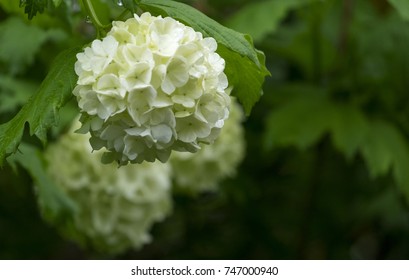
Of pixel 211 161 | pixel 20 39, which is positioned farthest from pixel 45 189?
pixel 211 161

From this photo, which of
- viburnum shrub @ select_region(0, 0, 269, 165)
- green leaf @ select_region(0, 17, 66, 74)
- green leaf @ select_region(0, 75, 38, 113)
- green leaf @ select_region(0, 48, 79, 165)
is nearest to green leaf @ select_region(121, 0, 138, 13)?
viburnum shrub @ select_region(0, 0, 269, 165)

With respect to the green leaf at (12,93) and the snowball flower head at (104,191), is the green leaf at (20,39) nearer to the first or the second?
the green leaf at (12,93)

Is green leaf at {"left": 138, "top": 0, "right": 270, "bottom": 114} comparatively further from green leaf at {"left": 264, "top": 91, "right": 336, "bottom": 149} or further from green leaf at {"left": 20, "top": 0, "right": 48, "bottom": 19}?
green leaf at {"left": 264, "top": 91, "right": 336, "bottom": 149}

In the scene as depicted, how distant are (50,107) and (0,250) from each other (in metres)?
2.06

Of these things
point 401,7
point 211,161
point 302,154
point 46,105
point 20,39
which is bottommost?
point 302,154

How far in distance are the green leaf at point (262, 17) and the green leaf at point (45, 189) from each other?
712 mm

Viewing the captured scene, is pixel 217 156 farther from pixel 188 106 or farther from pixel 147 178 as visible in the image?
pixel 188 106

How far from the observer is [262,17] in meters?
2.46

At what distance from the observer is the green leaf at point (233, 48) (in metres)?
1.20

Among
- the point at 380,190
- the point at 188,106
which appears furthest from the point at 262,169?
the point at 188,106

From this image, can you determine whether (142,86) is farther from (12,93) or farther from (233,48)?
(12,93)

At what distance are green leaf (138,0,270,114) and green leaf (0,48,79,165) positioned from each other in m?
0.14

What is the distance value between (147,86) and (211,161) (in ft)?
5.33

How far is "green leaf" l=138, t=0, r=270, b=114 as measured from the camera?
1197 mm
